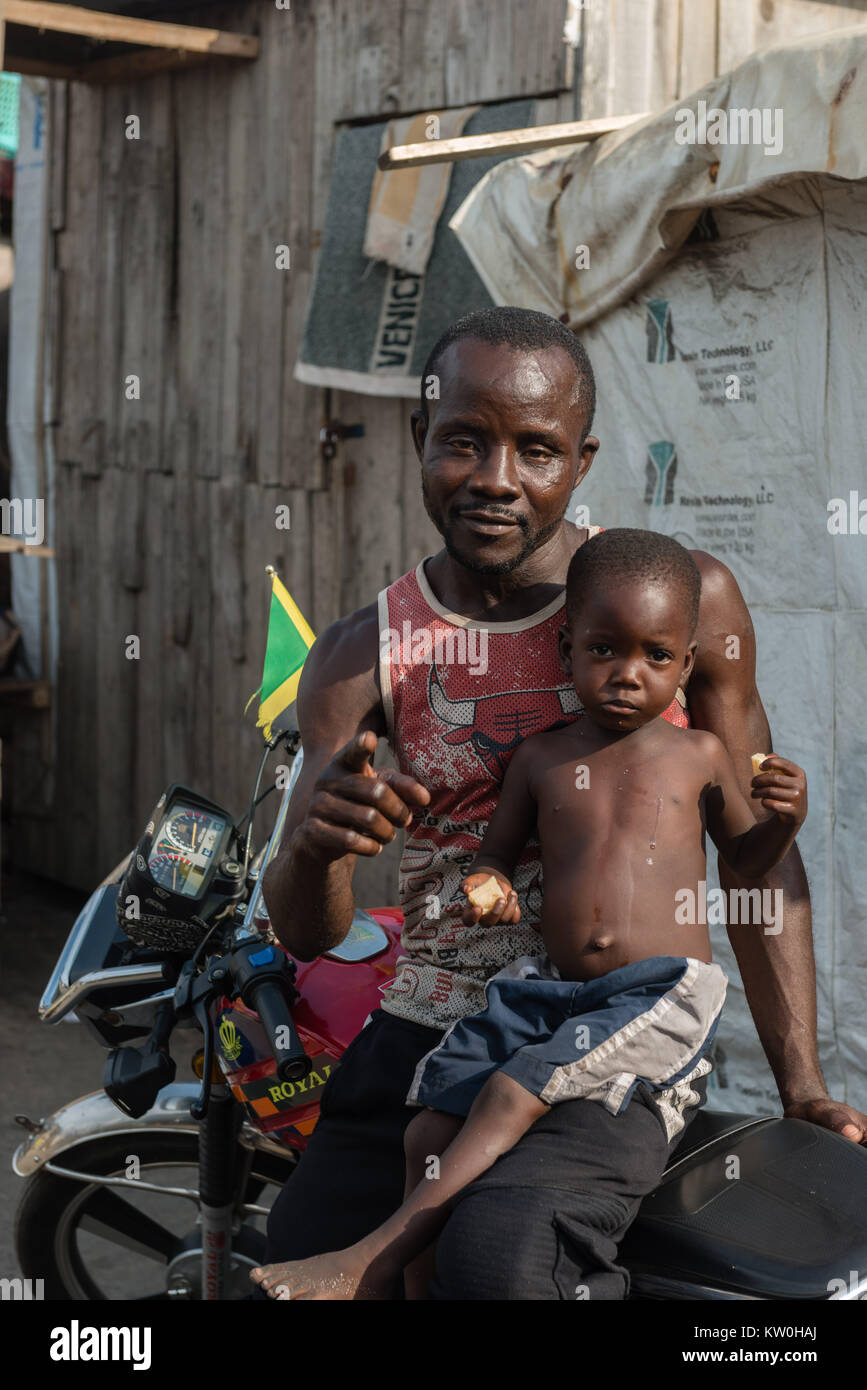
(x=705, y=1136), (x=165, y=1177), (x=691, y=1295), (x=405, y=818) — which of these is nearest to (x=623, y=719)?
(x=405, y=818)

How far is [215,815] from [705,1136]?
1000 mm

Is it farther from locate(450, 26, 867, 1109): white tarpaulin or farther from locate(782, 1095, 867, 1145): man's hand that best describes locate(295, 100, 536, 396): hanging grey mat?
locate(782, 1095, 867, 1145): man's hand

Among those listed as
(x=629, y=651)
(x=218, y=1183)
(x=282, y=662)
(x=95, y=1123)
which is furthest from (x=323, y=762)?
(x=95, y=1123)

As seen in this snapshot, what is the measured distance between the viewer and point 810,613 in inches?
156

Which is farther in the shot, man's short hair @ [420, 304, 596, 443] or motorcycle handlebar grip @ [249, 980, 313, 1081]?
motorcycle handlebar grip @ [249, 980, 313, 1081]

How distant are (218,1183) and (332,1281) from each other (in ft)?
2.79

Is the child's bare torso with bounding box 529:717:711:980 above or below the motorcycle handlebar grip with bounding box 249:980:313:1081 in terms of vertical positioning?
above

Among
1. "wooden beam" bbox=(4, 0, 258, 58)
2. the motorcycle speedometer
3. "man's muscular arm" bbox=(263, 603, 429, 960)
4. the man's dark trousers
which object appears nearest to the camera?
the man's dark trousers

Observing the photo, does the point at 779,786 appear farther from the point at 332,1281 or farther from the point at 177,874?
the point at 177,874

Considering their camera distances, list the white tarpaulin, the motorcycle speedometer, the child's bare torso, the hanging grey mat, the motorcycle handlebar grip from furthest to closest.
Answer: the hanging grey mat < the white tarpaulin < the motorcycle speedometer < the motorcycle handlebar grip < the child's bare torso

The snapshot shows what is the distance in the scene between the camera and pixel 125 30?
5430 millimetres

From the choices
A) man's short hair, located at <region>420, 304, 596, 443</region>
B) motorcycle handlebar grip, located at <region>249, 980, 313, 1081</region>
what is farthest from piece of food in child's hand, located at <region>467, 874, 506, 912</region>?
man's short hair, located at <region>420, 304, 596, 443</region>

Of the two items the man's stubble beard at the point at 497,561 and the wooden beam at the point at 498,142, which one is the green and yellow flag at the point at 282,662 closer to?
the man's stubble beard at the point at 497,561

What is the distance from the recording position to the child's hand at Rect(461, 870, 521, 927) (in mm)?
1753
